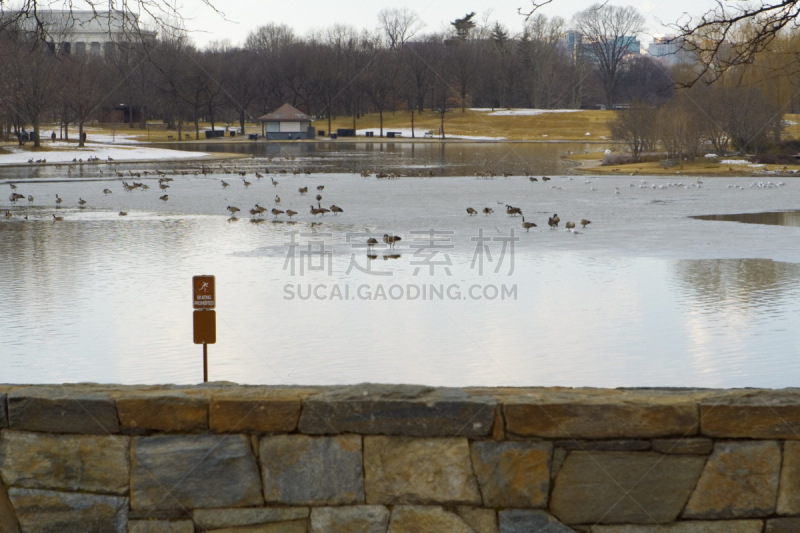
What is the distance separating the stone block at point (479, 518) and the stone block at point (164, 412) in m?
1.28

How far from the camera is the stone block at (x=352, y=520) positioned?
4.03 m

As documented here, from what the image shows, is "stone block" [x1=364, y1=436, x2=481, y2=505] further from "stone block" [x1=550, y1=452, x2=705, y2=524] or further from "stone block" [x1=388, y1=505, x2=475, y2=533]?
"stone block" [x1=550, y1=452, x2=705, y2=524]

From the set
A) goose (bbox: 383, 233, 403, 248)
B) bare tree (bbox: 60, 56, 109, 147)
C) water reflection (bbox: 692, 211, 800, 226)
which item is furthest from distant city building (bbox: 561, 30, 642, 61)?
goose (bbox: 383, 233, 403, 248)

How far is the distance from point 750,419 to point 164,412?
2.71 meters

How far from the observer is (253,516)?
405 centimetres

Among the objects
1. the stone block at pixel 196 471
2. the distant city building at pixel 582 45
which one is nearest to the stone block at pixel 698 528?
the stone block at pixel 196 471

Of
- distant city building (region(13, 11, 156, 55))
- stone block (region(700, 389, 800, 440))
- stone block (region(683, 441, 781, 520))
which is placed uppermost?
distant city building (region(13, 11, 156, 55))

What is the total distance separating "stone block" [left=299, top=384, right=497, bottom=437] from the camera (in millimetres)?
3957

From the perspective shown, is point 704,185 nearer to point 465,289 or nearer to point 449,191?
point 449,191

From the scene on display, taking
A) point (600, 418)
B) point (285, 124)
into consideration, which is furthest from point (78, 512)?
point (285, 124)

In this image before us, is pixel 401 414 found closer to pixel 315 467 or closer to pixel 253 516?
pixel 315 467

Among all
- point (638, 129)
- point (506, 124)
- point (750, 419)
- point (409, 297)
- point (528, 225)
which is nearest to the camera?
point (750, 419)

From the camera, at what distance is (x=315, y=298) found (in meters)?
10.8

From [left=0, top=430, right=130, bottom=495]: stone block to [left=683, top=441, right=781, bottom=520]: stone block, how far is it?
8.88ft
